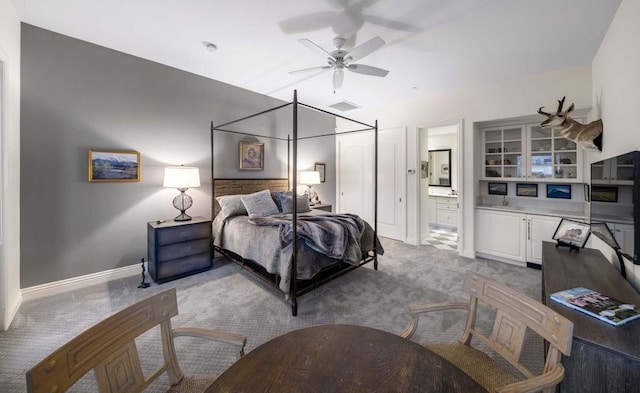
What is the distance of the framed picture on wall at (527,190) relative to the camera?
4.14 meters

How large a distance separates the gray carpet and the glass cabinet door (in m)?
1.53

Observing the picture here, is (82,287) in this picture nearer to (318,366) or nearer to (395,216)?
(318,366)

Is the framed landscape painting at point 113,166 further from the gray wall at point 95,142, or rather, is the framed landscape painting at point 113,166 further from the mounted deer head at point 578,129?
the mounted deer head at point 578,129

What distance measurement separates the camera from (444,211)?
6469 millimetres

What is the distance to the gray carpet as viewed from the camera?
1938 mm

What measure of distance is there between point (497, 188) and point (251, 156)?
14.0 ft

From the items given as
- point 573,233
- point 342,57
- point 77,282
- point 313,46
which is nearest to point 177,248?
point 77,282

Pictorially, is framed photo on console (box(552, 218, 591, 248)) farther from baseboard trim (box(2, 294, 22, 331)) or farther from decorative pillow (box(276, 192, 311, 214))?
baseboard trim (box(2, 294, 22, 331))

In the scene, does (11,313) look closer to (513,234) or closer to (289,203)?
(289,203)

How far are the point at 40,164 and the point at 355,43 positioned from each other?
144 inches

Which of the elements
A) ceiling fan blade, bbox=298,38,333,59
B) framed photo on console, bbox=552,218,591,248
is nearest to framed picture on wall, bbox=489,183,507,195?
framed photo on console, bbox=552,218,591,248

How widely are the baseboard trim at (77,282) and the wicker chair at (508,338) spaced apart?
360 centimetres

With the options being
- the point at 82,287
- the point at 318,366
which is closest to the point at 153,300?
the point at 318,366

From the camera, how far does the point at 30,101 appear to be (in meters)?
2.70
